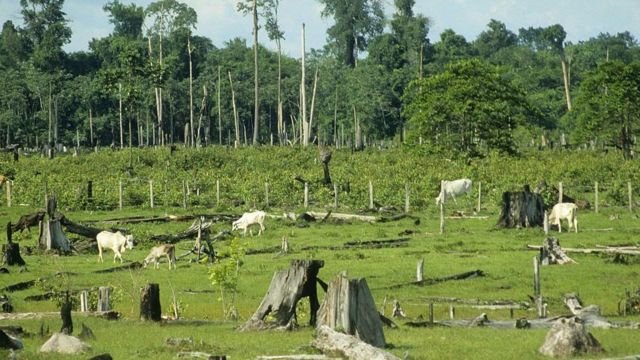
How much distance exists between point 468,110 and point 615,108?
10252 millimetres

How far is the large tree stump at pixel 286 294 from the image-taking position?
22.7 metres

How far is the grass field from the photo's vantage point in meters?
20.5

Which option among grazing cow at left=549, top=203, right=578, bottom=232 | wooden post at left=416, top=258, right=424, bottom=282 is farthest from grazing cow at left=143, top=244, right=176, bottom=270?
grazing cow at left=549, top=203, right=578, bottom=232

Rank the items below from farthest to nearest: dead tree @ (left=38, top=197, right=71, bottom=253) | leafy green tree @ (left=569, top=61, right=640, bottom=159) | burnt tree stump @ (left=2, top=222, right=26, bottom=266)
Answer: leafy green tree @ (left=569, top=61, right=640, bottom=159), dead tree @ (left=38, top=197, right=71, bottom=253), burnt tree stump @ (left=2, top=222, right=26, bottom=266)

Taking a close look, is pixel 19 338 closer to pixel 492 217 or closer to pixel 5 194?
pixel 492 217

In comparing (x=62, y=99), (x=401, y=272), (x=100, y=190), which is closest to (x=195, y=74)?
(x=62, y=99)

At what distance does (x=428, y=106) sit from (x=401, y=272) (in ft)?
150

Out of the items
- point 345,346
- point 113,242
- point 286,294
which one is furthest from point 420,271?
point 345,346

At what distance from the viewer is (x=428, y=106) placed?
78438mm

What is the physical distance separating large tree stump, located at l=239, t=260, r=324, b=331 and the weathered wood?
357cm

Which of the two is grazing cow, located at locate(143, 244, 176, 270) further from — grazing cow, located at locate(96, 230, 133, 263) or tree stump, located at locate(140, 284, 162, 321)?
tree stump, located at locate(140, 284, 162, 321)

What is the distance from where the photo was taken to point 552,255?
112 ft

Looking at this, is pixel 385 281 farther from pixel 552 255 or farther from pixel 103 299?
pixel 103 299

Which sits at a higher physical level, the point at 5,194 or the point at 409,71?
the point at 409,71
